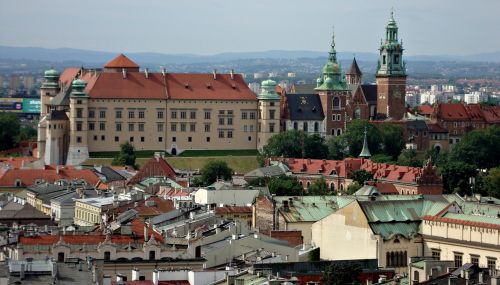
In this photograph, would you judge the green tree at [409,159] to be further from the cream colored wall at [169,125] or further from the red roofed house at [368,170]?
the cream colored wall at [169,125]

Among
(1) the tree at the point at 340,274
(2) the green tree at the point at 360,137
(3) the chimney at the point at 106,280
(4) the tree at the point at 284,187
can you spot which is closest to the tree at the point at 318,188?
(4) the tree at the point at 284,187

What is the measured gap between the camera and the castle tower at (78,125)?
456 feet

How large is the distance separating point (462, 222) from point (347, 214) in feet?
18.9

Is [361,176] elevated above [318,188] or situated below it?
above

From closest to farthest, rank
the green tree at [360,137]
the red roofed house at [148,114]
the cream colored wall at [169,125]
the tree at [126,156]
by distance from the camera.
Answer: the tree at [126,156] < the red roofed house at [148,114] < the cream colored wall at [169,125] < the green tree at [360,137]

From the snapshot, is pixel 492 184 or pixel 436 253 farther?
pixel 492 184

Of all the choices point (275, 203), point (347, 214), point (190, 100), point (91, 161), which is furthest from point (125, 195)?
point (190, 100)

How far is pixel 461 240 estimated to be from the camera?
209ft

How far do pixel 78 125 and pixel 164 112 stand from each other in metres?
8.94

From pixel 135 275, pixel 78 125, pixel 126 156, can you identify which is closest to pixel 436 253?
pixel 135 275

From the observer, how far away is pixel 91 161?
137 metres

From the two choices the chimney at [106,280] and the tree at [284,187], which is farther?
the tree at [284,187]

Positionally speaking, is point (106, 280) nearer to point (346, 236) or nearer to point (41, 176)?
point (346, 236)

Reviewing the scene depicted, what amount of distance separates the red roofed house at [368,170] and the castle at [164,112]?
56.5 feet
